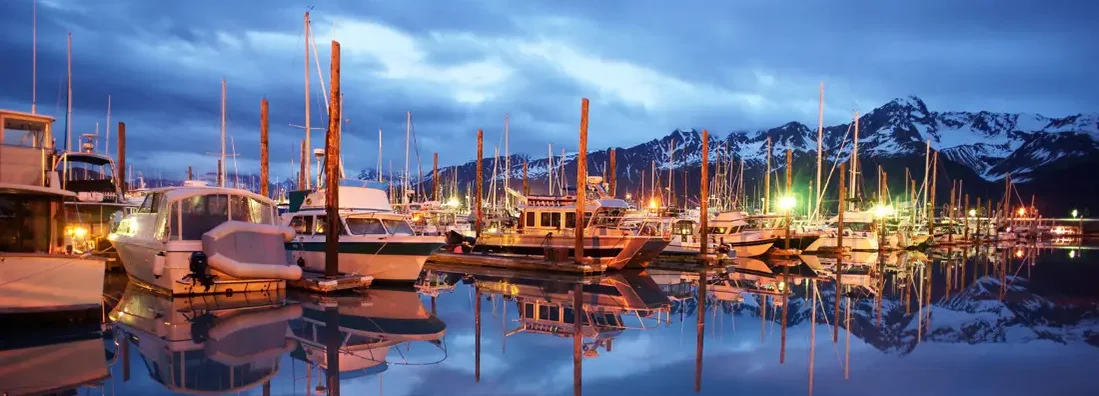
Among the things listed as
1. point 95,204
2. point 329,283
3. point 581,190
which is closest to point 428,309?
point 329,283

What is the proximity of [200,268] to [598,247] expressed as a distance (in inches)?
584

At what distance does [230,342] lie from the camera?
1140cm

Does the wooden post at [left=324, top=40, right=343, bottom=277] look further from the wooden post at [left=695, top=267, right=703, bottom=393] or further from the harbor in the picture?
the wooden post at [left=695, top=267, right=703, bottom=393]

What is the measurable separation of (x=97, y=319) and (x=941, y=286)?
82.8ft

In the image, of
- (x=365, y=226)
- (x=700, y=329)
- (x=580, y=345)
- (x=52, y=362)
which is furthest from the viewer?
(x=365, y=226)

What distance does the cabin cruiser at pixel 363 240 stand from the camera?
790 inches

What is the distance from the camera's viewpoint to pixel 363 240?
19.9 meters

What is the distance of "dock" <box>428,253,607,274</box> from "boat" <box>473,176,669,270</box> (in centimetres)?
54

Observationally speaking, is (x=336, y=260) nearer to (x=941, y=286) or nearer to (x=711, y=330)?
(x=711, y=330)

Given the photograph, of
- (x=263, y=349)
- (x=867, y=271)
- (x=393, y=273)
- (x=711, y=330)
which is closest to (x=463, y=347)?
(x=263, y=349)

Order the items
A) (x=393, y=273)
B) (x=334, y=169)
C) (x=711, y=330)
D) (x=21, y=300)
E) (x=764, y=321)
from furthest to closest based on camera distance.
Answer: (x=393, y=273) → (x=334, y=169) → (x=764, y=321) → (x=711, y=330) → (x=21, y=300)

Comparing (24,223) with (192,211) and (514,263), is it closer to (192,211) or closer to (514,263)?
(192,211)

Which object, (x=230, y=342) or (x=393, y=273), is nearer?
(x=230, y=342)

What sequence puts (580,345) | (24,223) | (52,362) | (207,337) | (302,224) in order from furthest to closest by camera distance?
(302,224) → (24,223) → (580,345) → (207,337) → (52,362)
